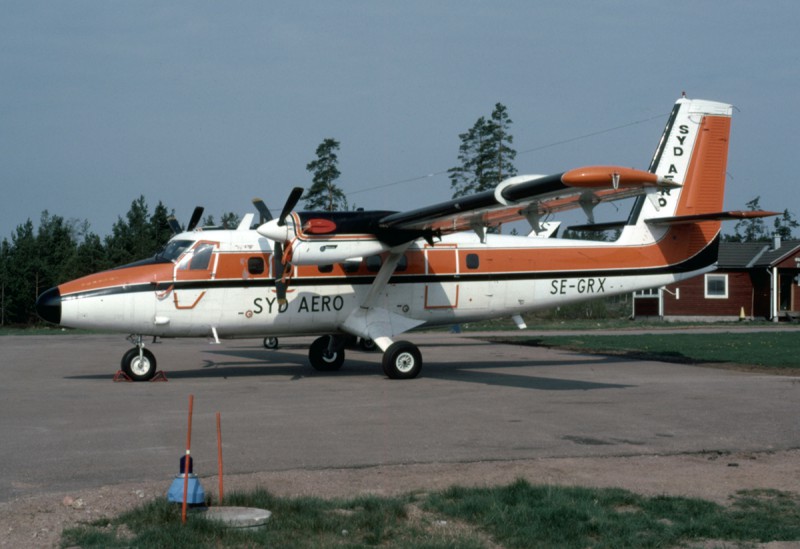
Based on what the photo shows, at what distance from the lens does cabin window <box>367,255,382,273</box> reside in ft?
58.5

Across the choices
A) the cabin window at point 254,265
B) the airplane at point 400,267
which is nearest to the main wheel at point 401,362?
the airplane at point 400,267

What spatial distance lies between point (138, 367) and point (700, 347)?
1661 cm

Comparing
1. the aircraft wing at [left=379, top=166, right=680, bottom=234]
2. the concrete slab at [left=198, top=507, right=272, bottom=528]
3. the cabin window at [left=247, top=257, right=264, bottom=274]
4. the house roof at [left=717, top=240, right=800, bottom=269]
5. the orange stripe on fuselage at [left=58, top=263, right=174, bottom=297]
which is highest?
the house roof at [left=717, top=240, right=800, bottom=269]

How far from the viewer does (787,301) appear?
49844 millimetres

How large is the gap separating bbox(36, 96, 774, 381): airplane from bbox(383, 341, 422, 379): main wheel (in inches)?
1.0

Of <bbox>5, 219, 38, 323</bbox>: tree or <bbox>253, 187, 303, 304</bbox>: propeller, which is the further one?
<bbox>5, 219, 38, 323</bbox>: tree

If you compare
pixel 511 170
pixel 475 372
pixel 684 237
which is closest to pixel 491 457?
pixel 475 372

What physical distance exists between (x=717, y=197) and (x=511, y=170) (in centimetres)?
4261

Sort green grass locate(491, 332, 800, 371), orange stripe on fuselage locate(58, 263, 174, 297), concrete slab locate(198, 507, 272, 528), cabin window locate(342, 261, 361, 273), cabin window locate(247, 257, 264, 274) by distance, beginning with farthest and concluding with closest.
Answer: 1. green grass locate(491, 332, 800, 371)
2. cabin window locate(342, 261, 361, 273)
3. cabin window locate(247, 257, 264, 274)
4. orange stripe on fuselage locate(58, 263, 174, 297)
5. concrete slab locate(198, 507, 272, 528)

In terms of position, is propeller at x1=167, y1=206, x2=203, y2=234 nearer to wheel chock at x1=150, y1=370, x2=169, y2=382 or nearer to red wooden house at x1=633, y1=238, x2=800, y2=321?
wheel chock at x1=150, y1=370, x2=169, y2=382

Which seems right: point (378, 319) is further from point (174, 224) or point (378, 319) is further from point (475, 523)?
point (475, 523)

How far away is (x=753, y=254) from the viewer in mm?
51219

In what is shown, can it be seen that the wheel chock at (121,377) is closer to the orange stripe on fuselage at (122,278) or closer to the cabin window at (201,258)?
the orange stripe on fuselage at (122,278)

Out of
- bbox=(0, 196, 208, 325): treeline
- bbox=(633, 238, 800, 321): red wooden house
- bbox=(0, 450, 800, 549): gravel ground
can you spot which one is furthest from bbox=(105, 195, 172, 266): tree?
bbox=(0, 450, 800, 549): gravel ground
